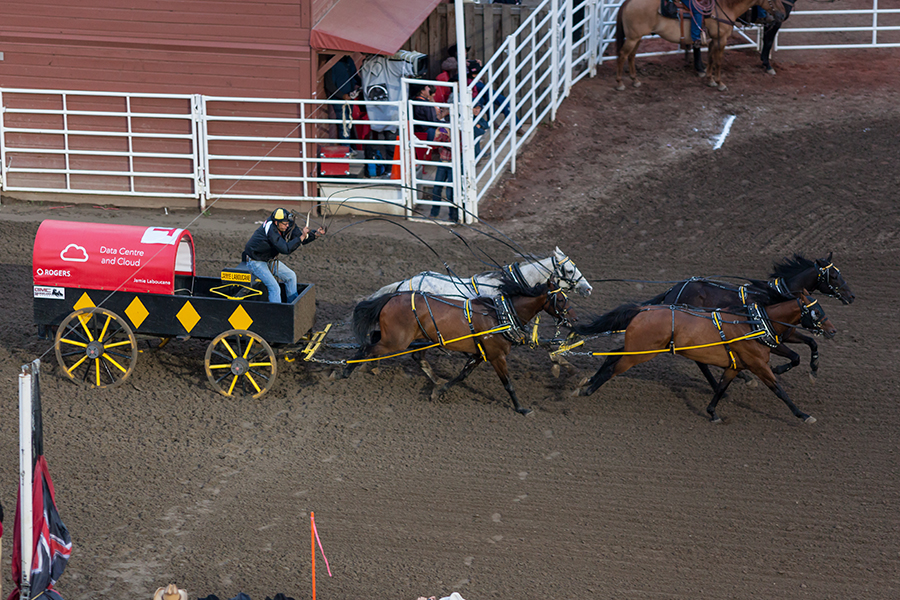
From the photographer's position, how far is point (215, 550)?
21.7ft

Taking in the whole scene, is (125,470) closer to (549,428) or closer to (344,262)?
(549,428)

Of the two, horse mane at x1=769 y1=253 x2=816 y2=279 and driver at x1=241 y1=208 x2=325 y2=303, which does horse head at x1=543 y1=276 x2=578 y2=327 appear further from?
driver at x1=241 y1=208 x2=325 y2=303

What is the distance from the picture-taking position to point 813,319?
807cm

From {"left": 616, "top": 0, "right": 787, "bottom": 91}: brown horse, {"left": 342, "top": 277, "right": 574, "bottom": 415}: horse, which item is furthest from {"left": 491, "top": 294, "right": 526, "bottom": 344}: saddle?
{"left": 616, "top": 0, "right": 787, "bottom": 91}: brown horse

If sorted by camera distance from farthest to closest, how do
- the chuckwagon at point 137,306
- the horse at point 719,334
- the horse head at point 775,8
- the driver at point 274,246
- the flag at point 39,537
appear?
1. the horse head at point 775,8
2. the chuckwagon at point 137,306
3. the driver at point 274,246
4. the horse at point 719,334
5. the flag at point 39,537

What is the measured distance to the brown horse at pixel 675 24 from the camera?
15.6 m

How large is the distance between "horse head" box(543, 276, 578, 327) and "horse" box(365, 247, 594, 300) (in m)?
0.21

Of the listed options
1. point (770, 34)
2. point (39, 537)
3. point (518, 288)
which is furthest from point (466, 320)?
point (770, 34)

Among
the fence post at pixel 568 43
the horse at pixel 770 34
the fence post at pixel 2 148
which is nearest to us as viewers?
the fence post at pixel 2 148

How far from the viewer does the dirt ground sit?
6473 mm

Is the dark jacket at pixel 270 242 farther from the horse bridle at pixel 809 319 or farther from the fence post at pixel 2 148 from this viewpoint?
the fence post at pixel 2 148

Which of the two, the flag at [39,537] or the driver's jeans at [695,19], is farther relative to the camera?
the driver's jeans at [695,19]

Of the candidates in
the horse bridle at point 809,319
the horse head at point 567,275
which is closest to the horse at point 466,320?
the horse head at point 567,275

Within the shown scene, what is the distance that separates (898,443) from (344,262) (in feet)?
22.7
